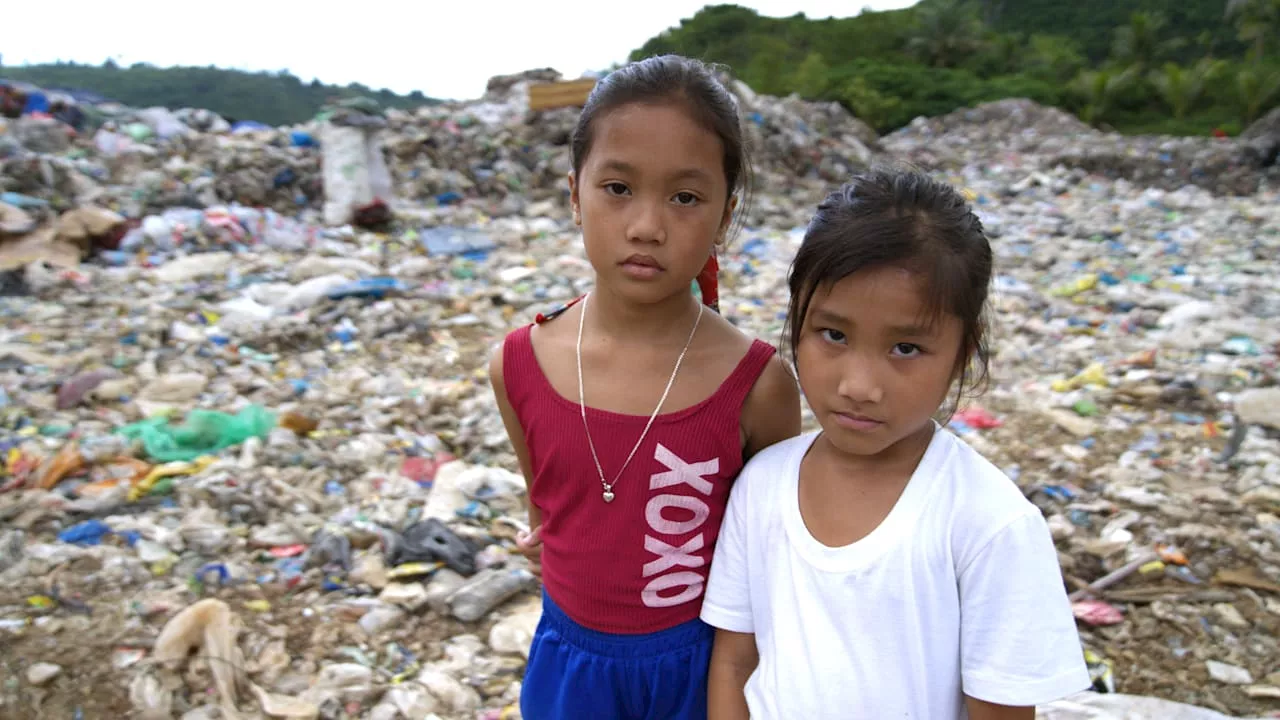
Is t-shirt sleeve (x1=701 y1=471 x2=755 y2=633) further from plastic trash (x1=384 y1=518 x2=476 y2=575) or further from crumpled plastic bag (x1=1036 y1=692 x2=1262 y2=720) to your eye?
plastic trash (x1=384 y1=518 x2=476 y2=575)

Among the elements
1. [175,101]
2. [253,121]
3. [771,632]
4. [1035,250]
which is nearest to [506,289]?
[1035,250]

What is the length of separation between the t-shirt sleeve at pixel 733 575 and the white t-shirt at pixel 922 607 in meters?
0.03

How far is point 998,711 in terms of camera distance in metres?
0.91

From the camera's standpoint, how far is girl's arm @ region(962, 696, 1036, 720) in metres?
0.91

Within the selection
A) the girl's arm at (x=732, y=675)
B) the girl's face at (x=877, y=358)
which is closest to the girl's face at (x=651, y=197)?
the girl's face at (x=877, y=358)

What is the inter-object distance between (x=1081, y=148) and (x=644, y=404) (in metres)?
12.8

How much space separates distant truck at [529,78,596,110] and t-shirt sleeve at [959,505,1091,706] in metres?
8.37

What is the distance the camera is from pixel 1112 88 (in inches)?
688

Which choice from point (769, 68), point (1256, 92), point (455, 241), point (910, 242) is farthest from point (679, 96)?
point (769, 68)

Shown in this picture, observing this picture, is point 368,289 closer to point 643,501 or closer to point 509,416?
point 509,416

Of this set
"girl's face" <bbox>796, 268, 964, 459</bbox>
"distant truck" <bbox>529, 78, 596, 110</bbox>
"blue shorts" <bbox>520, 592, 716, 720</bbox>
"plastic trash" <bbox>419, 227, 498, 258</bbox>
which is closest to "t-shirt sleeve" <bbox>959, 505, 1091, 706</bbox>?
"girl's face" <bbox>796, 268, 964, 459</bbox>

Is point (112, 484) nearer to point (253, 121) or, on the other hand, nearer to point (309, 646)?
point (309, 646)

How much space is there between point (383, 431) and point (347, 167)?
151 inches

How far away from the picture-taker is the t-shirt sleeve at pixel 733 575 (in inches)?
43.3
